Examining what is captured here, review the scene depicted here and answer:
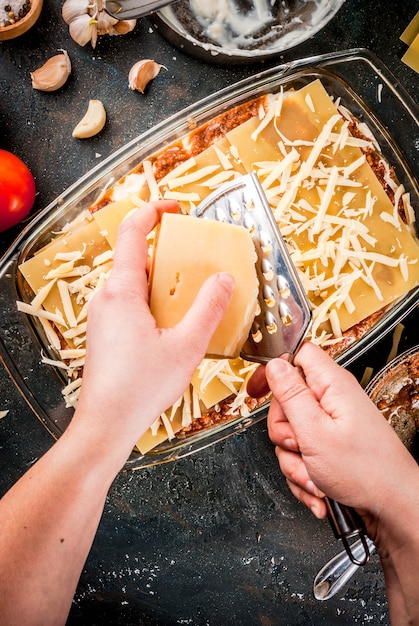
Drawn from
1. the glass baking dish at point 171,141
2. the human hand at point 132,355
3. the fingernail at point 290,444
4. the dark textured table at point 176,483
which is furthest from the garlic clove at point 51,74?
the fingernail at point 290,444

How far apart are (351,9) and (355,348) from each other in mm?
1000

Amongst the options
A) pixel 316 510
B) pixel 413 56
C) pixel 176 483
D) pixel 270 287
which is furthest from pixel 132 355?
pixel 413 56

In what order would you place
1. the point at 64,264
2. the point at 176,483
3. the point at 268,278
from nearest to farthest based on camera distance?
the point at 268,278
the point at 64,264
the point at 176,483

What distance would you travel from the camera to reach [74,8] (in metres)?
1.67

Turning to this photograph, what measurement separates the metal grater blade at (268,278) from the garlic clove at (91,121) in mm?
502

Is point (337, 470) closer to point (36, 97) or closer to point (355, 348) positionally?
point (355, 348)

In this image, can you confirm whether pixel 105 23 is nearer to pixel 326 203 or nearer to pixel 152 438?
pixel 326 203

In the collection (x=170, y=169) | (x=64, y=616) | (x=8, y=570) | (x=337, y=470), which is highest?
(x=170, y=169)

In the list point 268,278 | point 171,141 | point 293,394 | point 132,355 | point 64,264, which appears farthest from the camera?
point 171,141

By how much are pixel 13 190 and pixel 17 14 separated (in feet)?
1.65

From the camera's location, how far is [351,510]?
4.39 feet

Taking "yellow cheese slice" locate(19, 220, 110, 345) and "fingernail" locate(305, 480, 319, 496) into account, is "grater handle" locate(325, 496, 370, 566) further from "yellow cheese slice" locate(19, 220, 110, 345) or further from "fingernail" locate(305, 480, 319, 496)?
"yellow cheese slice" locate(19, 220, 110, 345)

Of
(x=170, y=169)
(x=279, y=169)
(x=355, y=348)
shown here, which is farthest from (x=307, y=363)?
(x=170, y=169)

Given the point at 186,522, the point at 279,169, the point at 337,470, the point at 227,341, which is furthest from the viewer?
the point at 186,522
